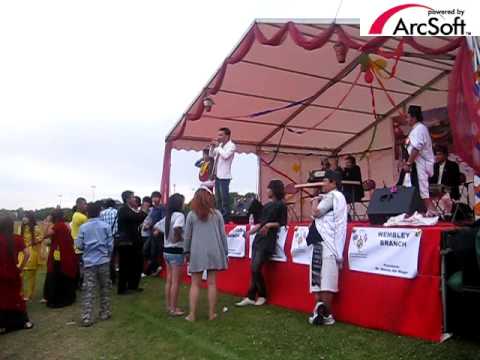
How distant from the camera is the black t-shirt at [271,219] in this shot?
5777 millimetres

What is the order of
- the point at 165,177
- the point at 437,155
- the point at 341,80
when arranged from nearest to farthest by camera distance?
the point at 437,155 < the point at 341,80 < the point at 165,177

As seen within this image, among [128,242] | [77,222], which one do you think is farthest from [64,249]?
[128,242]

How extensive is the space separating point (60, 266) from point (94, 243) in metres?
1.64

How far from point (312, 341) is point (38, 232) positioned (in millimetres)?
5493

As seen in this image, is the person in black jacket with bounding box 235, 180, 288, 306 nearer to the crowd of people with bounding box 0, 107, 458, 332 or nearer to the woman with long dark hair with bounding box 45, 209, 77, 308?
the crowd of people with bounding box 0, 107, 458, 332

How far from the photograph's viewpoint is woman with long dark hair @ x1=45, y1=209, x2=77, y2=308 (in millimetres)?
6840

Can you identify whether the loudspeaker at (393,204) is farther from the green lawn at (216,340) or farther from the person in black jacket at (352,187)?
the person in black jacket at (352,187)

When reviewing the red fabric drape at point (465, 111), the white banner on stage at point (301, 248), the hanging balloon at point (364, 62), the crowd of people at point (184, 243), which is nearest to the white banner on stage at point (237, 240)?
the crowd of people at point (184, 243)

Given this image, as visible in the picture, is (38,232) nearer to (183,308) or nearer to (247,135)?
(183,308)

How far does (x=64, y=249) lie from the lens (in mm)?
6902

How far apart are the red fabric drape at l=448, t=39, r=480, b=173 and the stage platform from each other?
0.93 meters

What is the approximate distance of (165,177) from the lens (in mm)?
10492

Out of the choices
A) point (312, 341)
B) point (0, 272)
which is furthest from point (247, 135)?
point (312, 341)

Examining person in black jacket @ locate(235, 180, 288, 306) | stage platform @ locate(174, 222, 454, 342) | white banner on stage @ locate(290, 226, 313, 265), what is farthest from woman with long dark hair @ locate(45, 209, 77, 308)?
white banner on stage @ locate(290, 226, 313, 265)
